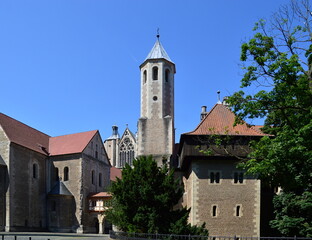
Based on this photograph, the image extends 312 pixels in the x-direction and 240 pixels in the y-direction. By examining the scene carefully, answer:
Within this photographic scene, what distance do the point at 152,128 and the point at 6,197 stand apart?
52.1 ft

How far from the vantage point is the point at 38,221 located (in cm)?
4366

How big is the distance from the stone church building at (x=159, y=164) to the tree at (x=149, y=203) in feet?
12.4

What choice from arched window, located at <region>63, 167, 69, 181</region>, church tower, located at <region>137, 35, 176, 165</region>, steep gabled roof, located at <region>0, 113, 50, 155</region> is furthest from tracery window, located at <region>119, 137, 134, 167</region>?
church tower, located at <region>137, 35, 176, 165</region>

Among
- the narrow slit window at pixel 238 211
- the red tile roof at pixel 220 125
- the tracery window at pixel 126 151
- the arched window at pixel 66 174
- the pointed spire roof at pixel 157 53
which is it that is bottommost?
the narrow slit window at pixel 238 211

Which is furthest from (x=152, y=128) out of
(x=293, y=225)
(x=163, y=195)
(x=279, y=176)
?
(x=279, y=176)

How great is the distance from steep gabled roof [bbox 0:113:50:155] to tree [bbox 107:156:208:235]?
2042cm

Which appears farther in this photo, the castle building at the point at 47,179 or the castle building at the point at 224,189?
the castle building at the point at 47,179

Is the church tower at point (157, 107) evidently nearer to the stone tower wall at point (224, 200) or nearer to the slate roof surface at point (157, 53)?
the slate roof surface at point (157, 53)

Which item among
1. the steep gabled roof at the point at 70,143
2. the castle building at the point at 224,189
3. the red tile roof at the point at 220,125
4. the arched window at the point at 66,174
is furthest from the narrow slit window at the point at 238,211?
the arched window at the point at 66,174

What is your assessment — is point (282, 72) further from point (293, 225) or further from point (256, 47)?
point (293, 225)

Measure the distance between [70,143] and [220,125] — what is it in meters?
24.5

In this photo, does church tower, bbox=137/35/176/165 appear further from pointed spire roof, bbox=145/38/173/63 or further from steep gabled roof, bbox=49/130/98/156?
steep gabled roof, bbox=49/130/98/156

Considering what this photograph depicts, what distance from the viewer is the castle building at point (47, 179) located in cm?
4012

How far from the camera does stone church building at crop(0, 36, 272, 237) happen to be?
28.3m
